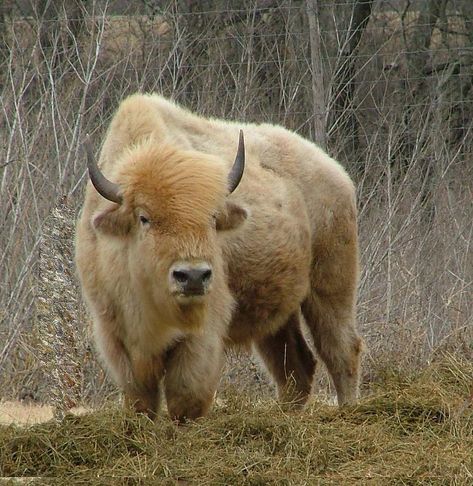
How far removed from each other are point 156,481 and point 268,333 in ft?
8.11

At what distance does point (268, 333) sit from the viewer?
7.51 meters

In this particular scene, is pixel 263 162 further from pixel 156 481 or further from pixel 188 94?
pixel 188 94

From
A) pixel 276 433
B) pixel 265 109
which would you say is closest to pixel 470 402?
pixel 276 433

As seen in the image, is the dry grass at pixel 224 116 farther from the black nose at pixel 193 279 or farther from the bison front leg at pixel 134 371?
the black nose at pixel 193 279

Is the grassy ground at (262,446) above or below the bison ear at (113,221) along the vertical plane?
below

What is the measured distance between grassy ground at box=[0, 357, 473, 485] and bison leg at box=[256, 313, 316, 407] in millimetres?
1647

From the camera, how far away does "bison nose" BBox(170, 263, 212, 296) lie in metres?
5.83

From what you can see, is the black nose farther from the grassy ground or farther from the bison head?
the grassy ground

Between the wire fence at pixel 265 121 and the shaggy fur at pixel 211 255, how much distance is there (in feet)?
3.83

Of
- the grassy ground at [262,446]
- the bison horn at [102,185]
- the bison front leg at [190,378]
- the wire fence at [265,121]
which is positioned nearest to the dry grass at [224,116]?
the wire fence at [265,121]

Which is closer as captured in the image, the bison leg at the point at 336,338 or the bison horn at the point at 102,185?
the bison horn at the point at 102,185

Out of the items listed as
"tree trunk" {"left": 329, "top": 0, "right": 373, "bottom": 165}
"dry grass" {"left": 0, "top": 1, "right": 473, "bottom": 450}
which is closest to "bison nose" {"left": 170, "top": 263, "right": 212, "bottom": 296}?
"dry grass" {"left": 0, "top": 1, "right": 473, "bottom": 450}

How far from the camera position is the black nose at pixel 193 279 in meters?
5.82

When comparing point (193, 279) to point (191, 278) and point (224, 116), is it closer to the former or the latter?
point (191, 278)
